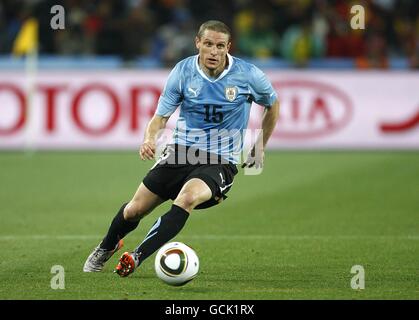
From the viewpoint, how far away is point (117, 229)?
28.3ft

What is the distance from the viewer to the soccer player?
Answer: 834 centimetres

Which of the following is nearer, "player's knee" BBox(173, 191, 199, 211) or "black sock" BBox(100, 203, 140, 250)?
"player's knee" BBox(173, 191, 199, 211)

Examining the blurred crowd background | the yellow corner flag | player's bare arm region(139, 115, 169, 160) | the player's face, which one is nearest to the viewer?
player's bare arm region(139, 115, 169, 160)

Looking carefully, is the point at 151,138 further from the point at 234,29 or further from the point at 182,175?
the point at 234,29

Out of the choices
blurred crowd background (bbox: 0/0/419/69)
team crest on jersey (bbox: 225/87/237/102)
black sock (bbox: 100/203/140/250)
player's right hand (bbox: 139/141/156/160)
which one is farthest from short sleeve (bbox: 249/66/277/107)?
blurred crowd background (bbox: 0/0/419/69)

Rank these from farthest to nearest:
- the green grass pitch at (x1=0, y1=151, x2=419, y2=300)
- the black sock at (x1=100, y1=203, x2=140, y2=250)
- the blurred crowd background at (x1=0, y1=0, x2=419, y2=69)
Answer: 1. the blurred crowd background at (x1=0, y1=0, x2=419, y2=69)
2. the black sock at (x1=100, y1=203, x2=140, y2=250)
3. the green grass pitch at (x1=0, y1=151, x2=419, y2=300)

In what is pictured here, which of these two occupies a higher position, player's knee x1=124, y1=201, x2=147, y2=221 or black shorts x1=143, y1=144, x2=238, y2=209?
black shorts x1=143, y1=144, x2=238, y2=209

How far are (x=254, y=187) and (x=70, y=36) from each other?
22.8 feet

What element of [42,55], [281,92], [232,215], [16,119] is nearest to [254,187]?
[232,215]

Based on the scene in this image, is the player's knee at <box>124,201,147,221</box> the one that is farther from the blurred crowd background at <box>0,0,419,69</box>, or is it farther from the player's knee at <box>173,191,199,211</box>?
the blurred crowd background at <box>0,0,419,69</box>

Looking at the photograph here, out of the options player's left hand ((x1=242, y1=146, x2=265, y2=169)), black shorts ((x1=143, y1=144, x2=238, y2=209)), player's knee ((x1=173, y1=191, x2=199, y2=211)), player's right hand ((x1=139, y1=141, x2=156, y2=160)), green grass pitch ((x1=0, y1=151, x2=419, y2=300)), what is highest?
player's right hand ((x1=139, y1=141, x2=156, y2=160))

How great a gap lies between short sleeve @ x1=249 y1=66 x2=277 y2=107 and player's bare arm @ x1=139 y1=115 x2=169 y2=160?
0.79 metres

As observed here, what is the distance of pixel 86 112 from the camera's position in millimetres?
19141

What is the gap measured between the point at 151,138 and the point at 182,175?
0.45 m
